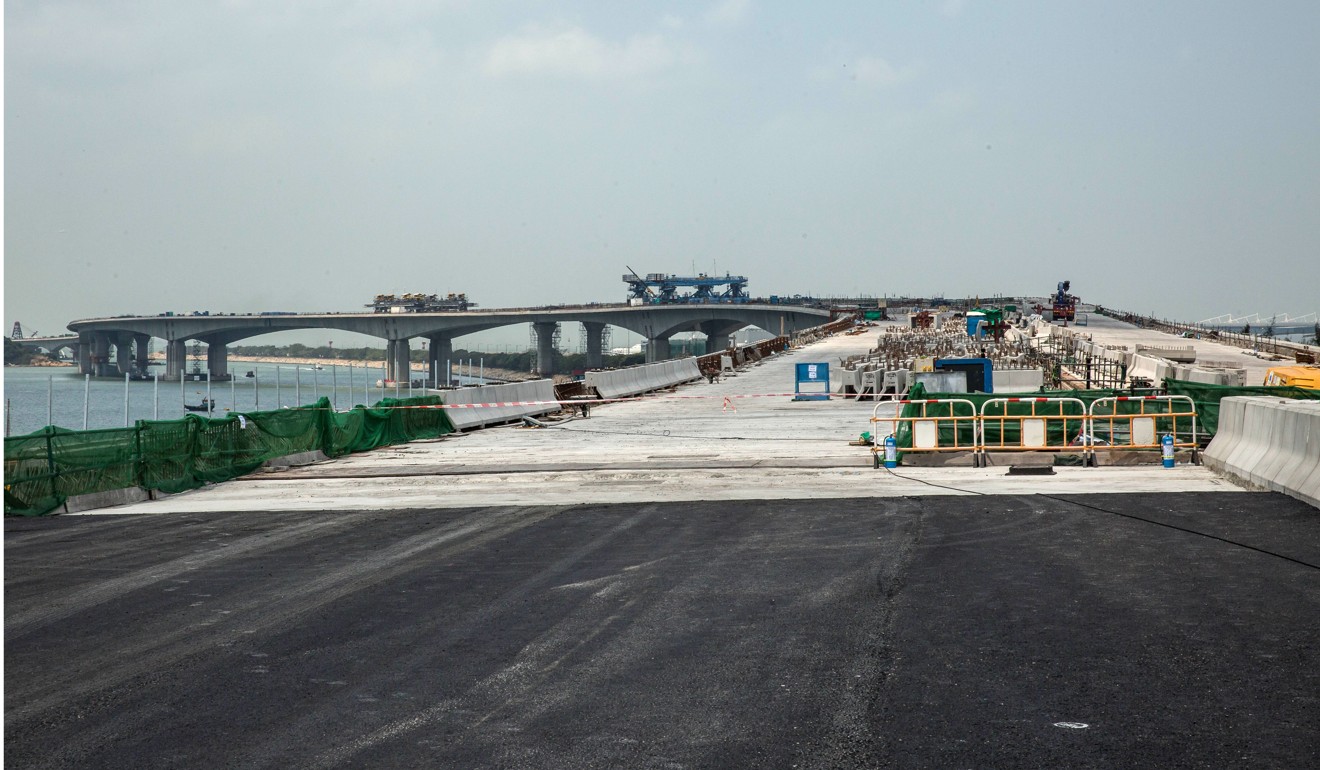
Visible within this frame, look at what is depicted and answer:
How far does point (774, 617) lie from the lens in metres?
9.74

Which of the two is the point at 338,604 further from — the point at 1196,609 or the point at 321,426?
the point at 321,426

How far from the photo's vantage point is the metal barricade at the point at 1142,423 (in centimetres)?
2175

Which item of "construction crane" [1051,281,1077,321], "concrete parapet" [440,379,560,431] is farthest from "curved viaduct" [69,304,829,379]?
"concrete parapet" [440,379,560,431]

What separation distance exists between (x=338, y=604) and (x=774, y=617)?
13.4 ft

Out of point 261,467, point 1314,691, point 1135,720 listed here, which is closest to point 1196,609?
point 1314,691

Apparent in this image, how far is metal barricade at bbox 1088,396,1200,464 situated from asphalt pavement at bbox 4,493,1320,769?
6.75 meters

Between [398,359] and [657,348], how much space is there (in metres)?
37.8

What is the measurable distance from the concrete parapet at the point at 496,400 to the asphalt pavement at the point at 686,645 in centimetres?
1871

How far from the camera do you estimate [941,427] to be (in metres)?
23.6

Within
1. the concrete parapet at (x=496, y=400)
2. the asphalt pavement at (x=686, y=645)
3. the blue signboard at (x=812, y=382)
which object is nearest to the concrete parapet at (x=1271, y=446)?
the asphalt pavement at (x=686, y=645)

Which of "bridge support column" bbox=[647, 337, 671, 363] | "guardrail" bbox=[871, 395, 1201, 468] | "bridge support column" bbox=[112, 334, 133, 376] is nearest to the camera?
"guardrail" bbox=[871, 395, 1201, 468]

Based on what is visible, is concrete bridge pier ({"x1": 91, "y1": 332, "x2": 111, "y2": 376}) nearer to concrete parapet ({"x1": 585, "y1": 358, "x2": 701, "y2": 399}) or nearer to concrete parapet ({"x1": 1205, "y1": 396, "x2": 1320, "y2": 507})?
concrete parapet ({"x1": 585, "y1": 358, "x2": 701, "y2": 399})

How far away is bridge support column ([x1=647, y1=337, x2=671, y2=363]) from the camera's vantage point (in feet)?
531

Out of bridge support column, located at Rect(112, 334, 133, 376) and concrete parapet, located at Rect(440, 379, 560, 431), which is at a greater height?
bridge support column, located at Rect(112, 334, 133, 376)
